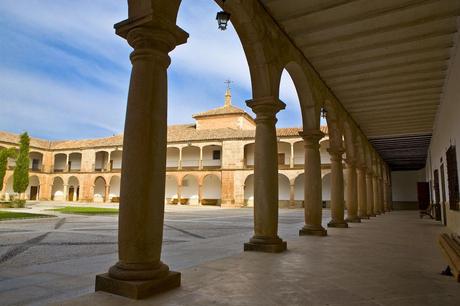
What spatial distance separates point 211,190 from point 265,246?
1154 inches

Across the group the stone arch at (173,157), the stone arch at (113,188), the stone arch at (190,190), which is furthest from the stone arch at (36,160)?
the stone arch at (190,190)

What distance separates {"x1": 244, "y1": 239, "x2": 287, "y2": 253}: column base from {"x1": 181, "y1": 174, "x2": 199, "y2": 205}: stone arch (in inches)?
1175

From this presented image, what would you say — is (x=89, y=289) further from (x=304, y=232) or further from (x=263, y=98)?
(x=304, y=232)

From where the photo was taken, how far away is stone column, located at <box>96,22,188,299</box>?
2.97 meters

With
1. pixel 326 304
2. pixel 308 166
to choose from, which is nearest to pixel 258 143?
pixel 308 166

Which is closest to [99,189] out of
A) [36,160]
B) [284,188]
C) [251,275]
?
[36,160]

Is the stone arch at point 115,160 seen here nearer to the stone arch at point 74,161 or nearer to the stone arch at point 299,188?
the stone arch at point 74,161

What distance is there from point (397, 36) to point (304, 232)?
4366mm

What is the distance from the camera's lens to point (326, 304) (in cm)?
271

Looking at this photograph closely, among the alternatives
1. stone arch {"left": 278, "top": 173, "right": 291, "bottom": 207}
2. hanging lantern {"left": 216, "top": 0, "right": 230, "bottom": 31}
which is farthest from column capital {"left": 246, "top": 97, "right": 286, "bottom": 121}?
stone arch {"left": 278, "top": 173, "right": 291, "bottom": 207}

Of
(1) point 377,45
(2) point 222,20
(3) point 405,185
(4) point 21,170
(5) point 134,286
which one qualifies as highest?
(1) point 377,45

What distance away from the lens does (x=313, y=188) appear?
780 cm

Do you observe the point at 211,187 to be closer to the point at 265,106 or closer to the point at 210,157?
the point at 210,157

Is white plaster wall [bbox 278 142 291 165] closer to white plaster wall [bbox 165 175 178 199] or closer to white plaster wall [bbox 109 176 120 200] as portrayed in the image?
white plaster wall [bbox 165 175 178 199]
